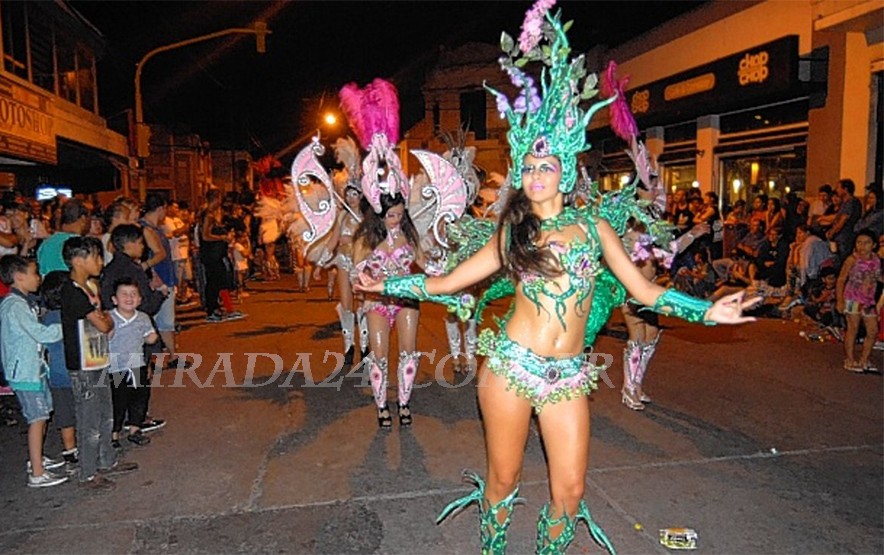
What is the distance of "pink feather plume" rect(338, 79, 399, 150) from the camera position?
600 centimetres

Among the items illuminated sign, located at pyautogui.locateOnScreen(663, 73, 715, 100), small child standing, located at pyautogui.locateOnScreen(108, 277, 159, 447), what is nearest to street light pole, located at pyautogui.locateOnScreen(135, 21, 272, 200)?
illuminated sign, located at pyautogui.locateOnScreen(663, 73, 715, 100)

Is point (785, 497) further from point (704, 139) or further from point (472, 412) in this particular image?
point (704, 139)

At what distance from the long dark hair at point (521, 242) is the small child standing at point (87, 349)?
280 cm

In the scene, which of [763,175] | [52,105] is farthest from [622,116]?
[52,105]

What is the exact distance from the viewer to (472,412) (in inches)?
247

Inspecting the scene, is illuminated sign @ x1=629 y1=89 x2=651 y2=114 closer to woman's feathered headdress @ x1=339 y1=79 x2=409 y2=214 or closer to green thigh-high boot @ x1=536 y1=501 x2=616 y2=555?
woman's feathered headdress @ x1=339 y1=79 x2=409 y2=214

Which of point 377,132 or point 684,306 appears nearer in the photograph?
point 684,306

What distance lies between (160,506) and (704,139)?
15.3 metres

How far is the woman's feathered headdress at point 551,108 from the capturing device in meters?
3.20

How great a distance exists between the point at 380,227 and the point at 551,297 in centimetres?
284

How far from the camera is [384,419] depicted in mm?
5883

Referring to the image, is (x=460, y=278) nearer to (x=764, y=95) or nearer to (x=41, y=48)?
(x=764, y=95)

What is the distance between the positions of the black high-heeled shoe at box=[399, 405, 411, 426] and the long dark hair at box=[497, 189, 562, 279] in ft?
9.42

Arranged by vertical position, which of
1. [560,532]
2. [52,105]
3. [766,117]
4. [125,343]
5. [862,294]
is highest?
[52,105]
